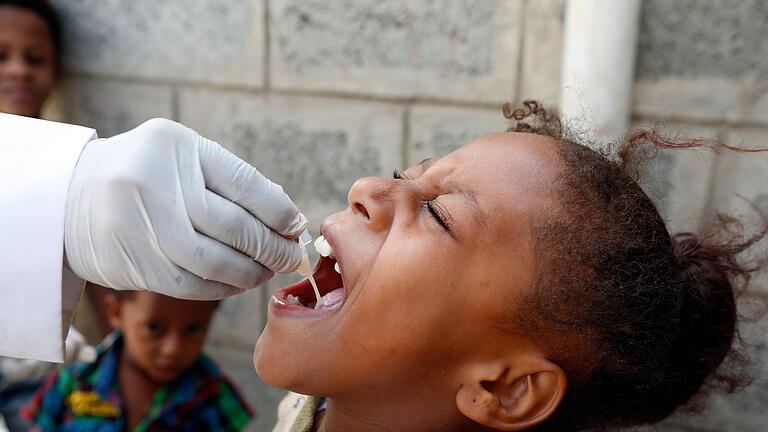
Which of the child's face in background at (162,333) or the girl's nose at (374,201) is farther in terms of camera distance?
the child's face in background at (162,333)

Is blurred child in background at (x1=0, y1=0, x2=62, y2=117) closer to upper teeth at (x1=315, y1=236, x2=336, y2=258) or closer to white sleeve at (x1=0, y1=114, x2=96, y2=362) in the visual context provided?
white sleeve at (x1=0, y1=114, x2=96, y2=362)

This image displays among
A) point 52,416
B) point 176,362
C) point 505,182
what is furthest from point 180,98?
point 505,182

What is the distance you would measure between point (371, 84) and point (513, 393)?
5.58 feet

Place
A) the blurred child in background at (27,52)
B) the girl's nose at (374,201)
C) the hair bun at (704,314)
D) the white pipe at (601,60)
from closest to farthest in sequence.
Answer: the girl's nose at (374,201), the hair bun at (704,314), the white pipe at (601,60), the blurred child in background at (27,52)

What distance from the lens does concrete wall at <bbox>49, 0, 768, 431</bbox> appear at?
2439 mm

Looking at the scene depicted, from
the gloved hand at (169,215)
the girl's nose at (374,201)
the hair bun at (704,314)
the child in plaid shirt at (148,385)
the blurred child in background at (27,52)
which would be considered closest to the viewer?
the gloved hand at (169,215)

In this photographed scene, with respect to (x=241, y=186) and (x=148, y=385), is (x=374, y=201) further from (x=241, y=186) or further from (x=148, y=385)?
(x=148, y=385)

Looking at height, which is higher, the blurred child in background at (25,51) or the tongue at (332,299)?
the blurred child in background at (25,51)

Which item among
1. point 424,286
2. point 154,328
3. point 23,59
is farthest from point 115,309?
point 424,286

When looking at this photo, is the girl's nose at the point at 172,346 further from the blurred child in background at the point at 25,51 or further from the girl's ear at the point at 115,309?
the blurred child in background at the point at 25,51

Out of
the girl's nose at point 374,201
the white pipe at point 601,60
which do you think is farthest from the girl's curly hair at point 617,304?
the white pipe at point 601,60

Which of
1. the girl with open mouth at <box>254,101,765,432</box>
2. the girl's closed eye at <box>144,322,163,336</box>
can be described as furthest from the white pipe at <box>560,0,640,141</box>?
the girl's closed eye at <box>144,322,163,336</box>

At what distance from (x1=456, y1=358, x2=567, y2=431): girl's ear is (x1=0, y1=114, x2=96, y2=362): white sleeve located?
765mm

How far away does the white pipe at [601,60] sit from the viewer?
92.4 inches
